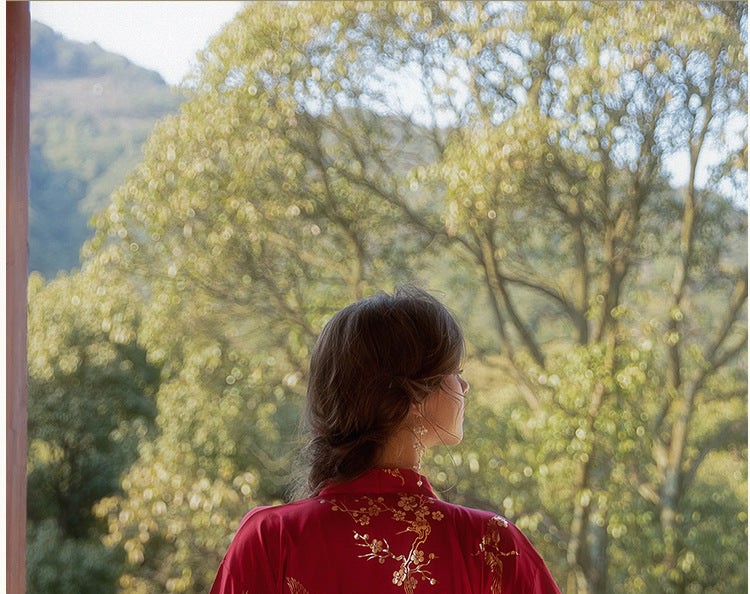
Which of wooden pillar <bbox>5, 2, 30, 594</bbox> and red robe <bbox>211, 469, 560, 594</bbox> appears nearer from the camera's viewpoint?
red robe <bbox>211, 469, 560, 594</bbox>

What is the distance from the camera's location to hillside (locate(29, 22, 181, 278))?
3293mm

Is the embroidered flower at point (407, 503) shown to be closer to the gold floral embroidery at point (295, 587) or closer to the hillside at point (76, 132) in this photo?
the gold floral embroidery at point (295, 587)

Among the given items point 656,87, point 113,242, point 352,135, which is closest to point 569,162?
point 656,87

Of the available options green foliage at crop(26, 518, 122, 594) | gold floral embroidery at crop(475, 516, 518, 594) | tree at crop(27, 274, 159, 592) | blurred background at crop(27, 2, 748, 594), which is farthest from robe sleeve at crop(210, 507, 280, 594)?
green foliage at crop(26, 518, 122, 594)

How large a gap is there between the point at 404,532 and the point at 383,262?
238 centimetres

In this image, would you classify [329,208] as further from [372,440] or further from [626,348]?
[372,440]

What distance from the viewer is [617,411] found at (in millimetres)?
3076

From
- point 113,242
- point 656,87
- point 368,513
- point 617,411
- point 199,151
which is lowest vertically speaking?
point 617,411

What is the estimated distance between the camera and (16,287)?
1.61 m

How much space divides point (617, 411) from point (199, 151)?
1899 millimetres

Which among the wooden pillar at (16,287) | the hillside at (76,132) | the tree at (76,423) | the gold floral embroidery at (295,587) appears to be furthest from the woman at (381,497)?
the hillside at (76,132)

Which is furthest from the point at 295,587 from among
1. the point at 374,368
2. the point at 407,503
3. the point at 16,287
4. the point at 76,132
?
the point at 76,132

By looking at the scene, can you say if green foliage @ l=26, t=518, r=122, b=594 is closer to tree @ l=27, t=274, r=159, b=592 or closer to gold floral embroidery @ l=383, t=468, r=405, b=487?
tree @ l=27, t=274, r=159, b=592

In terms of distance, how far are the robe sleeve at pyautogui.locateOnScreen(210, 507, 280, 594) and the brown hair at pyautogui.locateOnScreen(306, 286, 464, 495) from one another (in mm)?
106
